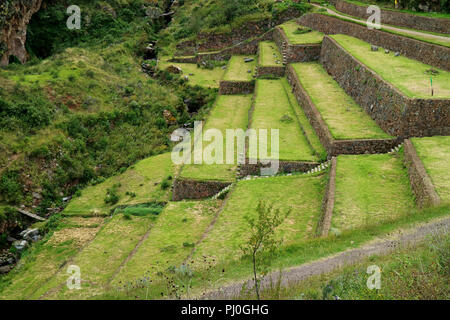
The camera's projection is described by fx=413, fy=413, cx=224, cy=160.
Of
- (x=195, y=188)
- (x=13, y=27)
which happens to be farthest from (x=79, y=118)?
(x=13, y=27)

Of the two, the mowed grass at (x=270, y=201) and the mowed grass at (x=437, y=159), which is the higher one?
the mowed grass at (x=437, y=159)

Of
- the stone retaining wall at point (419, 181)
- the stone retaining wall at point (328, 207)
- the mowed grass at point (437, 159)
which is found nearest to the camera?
the stone retaining wall at point (419, 181)

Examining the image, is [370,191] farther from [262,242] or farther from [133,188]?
[133,188]

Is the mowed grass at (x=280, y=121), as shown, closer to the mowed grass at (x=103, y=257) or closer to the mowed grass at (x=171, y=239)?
the mowed grass at (x=171, y=239)

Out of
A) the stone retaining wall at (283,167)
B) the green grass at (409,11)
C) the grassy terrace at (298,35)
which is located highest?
the green grass at (409,11)

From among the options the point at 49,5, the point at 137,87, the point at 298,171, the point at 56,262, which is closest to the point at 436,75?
the point at 298,171

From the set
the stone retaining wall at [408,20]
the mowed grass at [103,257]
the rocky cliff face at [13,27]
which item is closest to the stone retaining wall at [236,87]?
the stone retaining wall at [408,20]

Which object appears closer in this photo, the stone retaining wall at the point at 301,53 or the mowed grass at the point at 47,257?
the mowed grass at the point at 47,257
